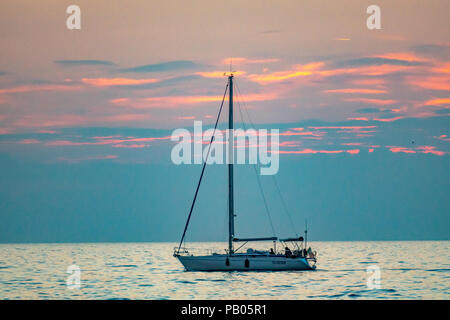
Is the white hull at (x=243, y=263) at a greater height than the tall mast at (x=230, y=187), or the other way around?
the tall mast at (x=230, y=187)

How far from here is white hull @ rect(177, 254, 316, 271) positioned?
72.7m

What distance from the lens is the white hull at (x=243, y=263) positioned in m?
72.7

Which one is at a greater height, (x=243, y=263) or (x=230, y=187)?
(x=230, y=187)

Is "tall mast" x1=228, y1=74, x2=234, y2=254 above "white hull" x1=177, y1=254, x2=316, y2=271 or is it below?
above

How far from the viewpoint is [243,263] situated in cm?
7281

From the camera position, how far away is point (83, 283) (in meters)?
71.4
